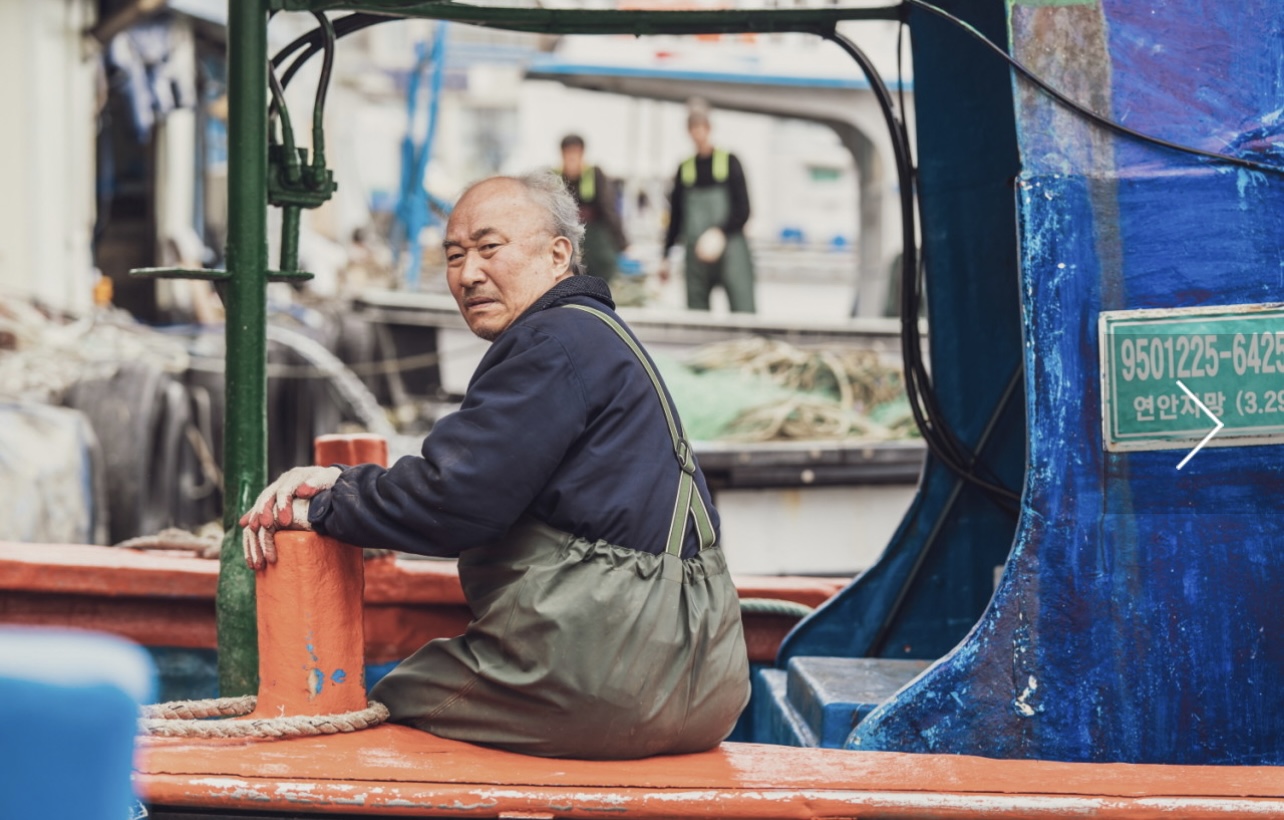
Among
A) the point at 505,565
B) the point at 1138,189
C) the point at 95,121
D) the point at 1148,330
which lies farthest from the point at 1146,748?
the point at 95,121

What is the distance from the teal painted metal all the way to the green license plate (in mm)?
1289

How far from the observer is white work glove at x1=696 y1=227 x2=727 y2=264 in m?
12.4

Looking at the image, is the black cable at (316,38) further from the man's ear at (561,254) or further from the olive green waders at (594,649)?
the olive green waders at (594,649)

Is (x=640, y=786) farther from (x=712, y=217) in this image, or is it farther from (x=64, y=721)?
(x=712, y=217)

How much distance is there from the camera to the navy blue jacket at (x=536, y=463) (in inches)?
98.3

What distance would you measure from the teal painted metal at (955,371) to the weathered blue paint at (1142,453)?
1.26m

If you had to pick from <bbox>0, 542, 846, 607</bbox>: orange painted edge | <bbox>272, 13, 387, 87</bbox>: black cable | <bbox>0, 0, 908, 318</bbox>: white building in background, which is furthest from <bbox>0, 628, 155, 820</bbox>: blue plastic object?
<bbox>0, 0, 908, 318</bbox>: white building in background

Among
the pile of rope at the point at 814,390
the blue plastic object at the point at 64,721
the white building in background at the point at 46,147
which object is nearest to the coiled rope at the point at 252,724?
the blue plastic object at the point at 64,721

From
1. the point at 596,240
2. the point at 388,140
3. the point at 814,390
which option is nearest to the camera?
the point at 814,390

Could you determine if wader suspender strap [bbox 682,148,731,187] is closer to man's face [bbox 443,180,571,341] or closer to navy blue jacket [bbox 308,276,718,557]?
man's face [bbox 443,180,571,341]

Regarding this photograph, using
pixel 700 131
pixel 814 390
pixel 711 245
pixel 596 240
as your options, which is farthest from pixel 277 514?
pixel 596 240

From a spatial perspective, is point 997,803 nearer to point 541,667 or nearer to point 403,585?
point 541,667

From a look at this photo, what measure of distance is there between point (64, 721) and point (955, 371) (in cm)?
323

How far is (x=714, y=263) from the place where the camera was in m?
12.6
